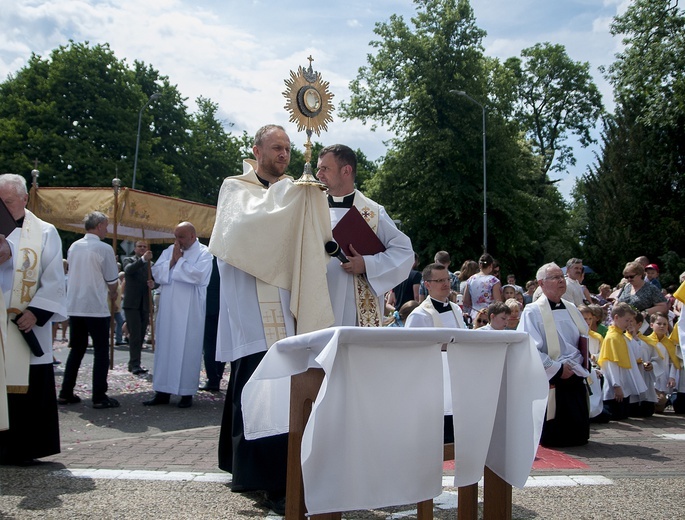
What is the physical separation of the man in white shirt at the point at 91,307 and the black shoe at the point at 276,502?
4.50 m

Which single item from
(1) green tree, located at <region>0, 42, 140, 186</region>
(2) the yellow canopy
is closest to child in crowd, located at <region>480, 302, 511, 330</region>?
(2) the yellow canopy

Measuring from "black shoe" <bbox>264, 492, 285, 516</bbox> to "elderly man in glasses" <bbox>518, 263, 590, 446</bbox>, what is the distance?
3424 mm

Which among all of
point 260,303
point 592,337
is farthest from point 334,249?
point 592,337

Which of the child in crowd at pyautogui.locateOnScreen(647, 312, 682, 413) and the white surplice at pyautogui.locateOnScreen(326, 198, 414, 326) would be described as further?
the child in crowd at pyautogui.locateOnScreen(647, 312, 682, 413)

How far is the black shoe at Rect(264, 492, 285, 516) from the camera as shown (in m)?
4.46

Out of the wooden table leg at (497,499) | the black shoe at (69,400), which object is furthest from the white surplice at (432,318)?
the black shoe at (69,400)

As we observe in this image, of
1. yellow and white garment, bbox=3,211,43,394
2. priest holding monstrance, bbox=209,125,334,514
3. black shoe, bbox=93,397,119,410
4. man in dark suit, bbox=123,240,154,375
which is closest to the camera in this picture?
priest holding monstrance, bbox=209,125,334,514

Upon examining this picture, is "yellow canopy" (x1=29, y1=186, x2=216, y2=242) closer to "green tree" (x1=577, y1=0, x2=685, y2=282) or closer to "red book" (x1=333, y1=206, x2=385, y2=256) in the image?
"red book" (x1=333, y1=206, x2=385, y2=256)

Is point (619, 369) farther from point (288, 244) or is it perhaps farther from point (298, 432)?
point (298, 432)

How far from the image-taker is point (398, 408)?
340 cm

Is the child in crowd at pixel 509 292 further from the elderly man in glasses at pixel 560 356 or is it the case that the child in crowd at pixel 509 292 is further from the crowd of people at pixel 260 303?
the elderly man in glasses at pixel 560 356

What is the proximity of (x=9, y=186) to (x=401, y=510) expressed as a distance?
3688 mm

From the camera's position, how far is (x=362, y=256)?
4875mm

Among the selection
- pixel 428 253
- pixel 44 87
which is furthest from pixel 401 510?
pixel 44 87
